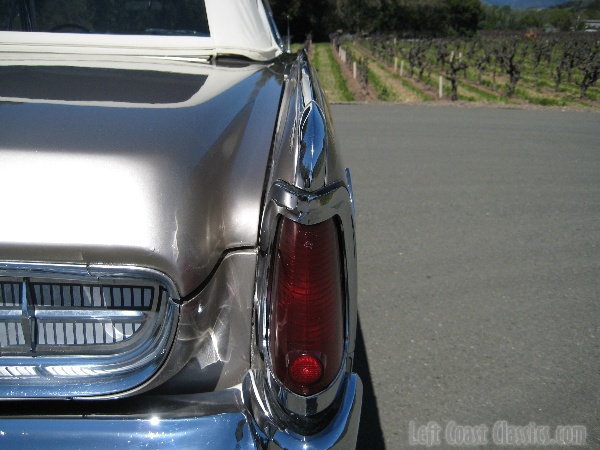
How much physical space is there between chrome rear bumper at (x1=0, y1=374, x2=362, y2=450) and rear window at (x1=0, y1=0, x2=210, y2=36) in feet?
5.67

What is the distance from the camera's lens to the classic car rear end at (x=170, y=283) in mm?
1270

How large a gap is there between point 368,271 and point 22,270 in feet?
10.4

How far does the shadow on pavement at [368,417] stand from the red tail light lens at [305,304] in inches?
51.2

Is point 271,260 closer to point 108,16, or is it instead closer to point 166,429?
point 166,429

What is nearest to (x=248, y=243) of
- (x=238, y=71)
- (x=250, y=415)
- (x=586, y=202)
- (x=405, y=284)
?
(x=250, y=415)

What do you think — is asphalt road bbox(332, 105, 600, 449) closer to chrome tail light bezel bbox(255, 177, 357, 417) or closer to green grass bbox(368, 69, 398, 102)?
chrome tail light bezel bbox(255, 177, 357, 417)

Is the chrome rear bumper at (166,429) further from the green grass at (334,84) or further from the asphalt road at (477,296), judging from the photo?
the green grass at (334,84)

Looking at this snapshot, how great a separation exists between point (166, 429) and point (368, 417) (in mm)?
1592

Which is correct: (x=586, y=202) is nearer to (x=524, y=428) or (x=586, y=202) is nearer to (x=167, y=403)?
(x=524, y=428)

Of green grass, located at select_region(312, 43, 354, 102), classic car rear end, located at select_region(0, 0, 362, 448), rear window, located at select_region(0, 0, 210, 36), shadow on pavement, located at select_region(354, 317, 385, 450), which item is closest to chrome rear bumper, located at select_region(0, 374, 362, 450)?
classic car rear end, located at select_region(0, 0, 362, 448)

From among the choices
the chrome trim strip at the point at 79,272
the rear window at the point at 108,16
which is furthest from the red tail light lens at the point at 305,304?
the rear window at the point at 108,16

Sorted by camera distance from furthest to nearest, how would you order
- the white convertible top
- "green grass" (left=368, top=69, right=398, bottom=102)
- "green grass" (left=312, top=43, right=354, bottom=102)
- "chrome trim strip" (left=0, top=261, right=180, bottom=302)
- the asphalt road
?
"green grass" (left=368, top=69, right=398, bottom=102) → "green grass" (left=312, top=43, right=354, bottom=102) → the asphalt road → the white convertible top → "chrome trim strip" (left=0, top=261, right=180, bottom=302)

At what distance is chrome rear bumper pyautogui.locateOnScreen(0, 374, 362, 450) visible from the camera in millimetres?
1286

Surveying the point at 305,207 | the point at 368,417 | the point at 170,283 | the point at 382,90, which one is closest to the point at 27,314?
the point at 170,283
